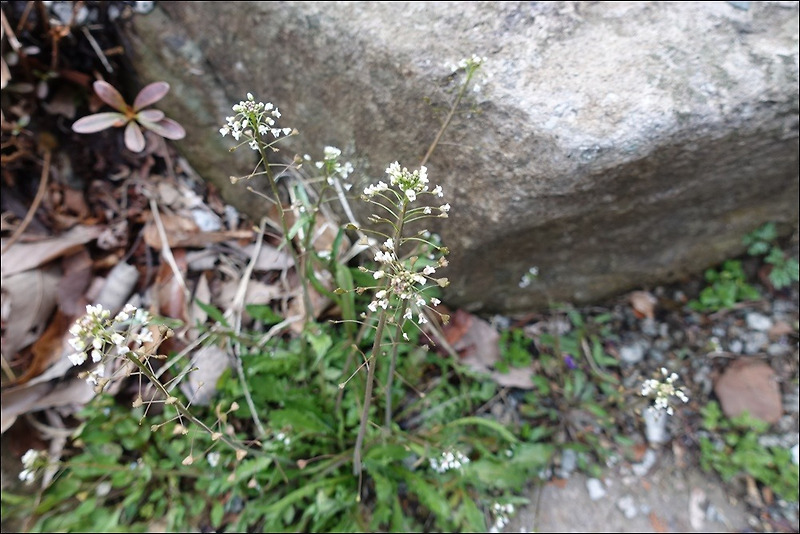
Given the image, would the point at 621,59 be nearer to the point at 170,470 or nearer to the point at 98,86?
the point at 98,86

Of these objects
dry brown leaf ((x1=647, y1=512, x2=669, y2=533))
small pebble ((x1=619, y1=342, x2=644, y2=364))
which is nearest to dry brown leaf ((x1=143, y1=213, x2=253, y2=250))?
small pebble ((x1=619, y1=342, x2=644, y2=364))

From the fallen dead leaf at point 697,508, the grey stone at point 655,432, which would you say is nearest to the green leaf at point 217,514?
the grey stone at point 655,432

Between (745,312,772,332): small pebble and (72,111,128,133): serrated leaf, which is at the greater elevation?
(72,111,128,133): serrated leaf

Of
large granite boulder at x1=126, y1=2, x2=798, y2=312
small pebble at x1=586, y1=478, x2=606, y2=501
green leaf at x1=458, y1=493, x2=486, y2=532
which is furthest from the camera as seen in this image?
small pebble at x1=586, y1=478, x2=606, y2=501

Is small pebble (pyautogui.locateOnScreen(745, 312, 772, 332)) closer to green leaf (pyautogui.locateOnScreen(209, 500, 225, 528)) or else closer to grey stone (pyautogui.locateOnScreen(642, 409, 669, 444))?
grey stone (pyautogui.locateOnScreen(642, 409, 669, 444))

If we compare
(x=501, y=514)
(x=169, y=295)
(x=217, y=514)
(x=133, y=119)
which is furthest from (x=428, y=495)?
(x=133, y=119)

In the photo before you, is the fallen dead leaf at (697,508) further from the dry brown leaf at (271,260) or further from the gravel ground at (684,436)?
the dry brown leaf at (271,260)
